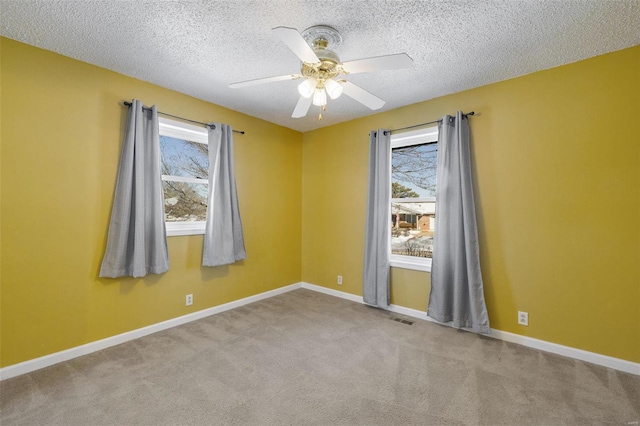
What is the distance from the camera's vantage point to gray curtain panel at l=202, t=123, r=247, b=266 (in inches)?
130

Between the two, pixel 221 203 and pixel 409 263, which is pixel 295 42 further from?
pixel 409 263

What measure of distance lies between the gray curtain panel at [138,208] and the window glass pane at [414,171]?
274cm

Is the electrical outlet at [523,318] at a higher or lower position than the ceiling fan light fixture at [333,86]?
lower

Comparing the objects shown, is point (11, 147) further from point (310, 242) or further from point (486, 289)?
point (486, 289)

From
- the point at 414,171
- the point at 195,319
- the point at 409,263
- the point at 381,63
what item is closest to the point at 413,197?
the point at 414,171

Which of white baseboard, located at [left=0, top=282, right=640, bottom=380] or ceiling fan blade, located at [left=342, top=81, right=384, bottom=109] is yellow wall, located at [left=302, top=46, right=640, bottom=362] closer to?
white baseboard, located at [left=0, top=282, right=640, bottom=380]

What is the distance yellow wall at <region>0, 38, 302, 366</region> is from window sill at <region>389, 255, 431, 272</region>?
7.81ft

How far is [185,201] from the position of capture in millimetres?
3307

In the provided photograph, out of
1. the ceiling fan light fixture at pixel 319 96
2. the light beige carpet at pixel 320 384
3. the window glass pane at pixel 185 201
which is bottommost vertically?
the light beige carpet at pixel 320 384

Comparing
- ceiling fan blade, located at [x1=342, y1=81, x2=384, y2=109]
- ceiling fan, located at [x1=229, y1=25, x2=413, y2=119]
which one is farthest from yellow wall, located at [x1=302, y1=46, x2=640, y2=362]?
ceiling fan, located at [x1=229, y1=25, x2=413, y2=119]

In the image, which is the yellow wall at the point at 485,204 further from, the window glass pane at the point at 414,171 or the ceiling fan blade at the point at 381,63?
the ceiling fan blade at the point at 381,63

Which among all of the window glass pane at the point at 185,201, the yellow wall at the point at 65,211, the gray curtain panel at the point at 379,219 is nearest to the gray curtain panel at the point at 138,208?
the yellow wall at the point at 65,211

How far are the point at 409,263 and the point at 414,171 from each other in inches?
45.1

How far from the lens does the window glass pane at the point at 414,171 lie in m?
3.42
